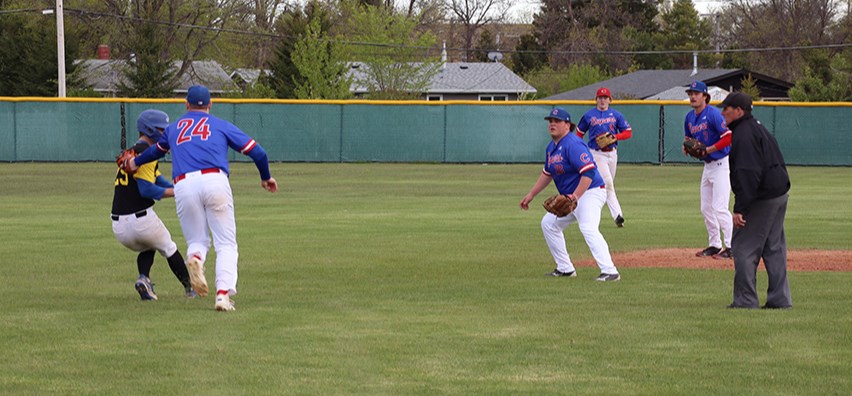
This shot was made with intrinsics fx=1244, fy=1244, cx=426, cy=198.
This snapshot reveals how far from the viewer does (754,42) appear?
82.8 m

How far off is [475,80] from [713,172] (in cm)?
6130

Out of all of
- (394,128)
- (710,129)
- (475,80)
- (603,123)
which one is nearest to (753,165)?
(710,129)

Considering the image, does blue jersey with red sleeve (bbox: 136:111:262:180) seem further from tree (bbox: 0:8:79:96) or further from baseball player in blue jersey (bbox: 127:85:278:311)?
tree (bbox: 0:8:79:96)

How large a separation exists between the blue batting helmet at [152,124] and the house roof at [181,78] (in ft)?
174

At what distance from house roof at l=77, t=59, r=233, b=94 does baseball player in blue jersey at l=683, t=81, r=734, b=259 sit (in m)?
50.4

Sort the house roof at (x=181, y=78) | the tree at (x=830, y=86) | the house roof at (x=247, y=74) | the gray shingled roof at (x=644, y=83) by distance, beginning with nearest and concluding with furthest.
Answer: the tree at (x=830, y=86), the gray shingled roof at (x=644, y=83), the house roof at (x=181, y=78), the house roof at (x=247, y=74)

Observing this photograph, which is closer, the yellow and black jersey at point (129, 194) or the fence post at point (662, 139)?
the yellow and black jersey at point (129, 194)

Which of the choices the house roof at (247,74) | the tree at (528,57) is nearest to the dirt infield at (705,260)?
the house roof at (247,74)

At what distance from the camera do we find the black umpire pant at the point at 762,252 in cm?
901

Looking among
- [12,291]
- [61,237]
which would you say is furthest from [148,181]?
[61,237]

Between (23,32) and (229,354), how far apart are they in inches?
2122

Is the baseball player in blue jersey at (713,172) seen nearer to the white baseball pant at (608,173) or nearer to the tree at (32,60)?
the white baseball pant at (608,173)

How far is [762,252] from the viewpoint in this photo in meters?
9.12

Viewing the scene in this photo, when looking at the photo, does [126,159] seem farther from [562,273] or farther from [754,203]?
[754,203]
